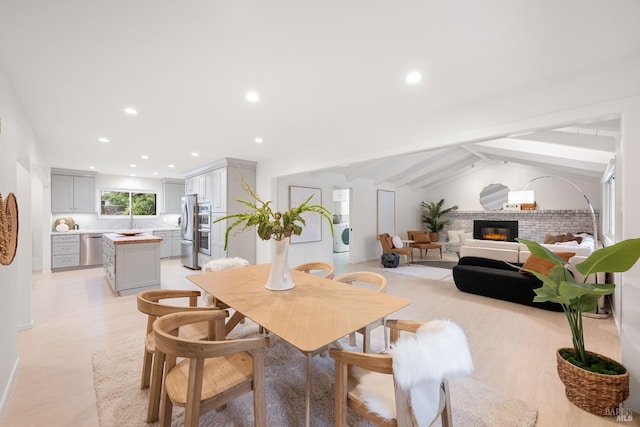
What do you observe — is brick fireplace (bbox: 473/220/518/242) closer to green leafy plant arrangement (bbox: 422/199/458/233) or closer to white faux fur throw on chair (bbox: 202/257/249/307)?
green leafy plant arrangement (bbox: 422/199/458/233)

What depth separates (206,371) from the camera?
1.44 metres

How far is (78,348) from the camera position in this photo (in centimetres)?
249

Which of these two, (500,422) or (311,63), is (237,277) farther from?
(500,422)

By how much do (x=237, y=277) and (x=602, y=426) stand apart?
9.00 feet

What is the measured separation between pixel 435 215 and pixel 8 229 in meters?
9.52

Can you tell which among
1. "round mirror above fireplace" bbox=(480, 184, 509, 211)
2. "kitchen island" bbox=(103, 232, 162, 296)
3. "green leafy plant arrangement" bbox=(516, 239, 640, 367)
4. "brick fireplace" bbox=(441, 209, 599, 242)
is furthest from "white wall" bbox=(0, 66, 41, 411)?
"round mirror above fireplace" bbox=(480, 184, 509, 211)

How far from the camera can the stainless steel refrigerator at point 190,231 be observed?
5871 millimetres

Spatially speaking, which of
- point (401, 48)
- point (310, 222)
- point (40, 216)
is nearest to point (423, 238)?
point (310, 222)

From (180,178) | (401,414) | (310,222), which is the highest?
(180,178)

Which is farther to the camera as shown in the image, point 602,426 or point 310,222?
point 310,222

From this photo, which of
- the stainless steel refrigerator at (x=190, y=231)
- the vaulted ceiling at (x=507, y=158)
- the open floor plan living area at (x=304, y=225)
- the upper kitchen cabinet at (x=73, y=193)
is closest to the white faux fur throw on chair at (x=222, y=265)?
the open floor plan living area at (x=304, y=225)

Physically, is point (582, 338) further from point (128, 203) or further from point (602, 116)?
point (128, 203)

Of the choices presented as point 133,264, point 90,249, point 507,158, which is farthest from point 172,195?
point 507,158

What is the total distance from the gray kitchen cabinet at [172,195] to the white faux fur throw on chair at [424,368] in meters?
7.94
